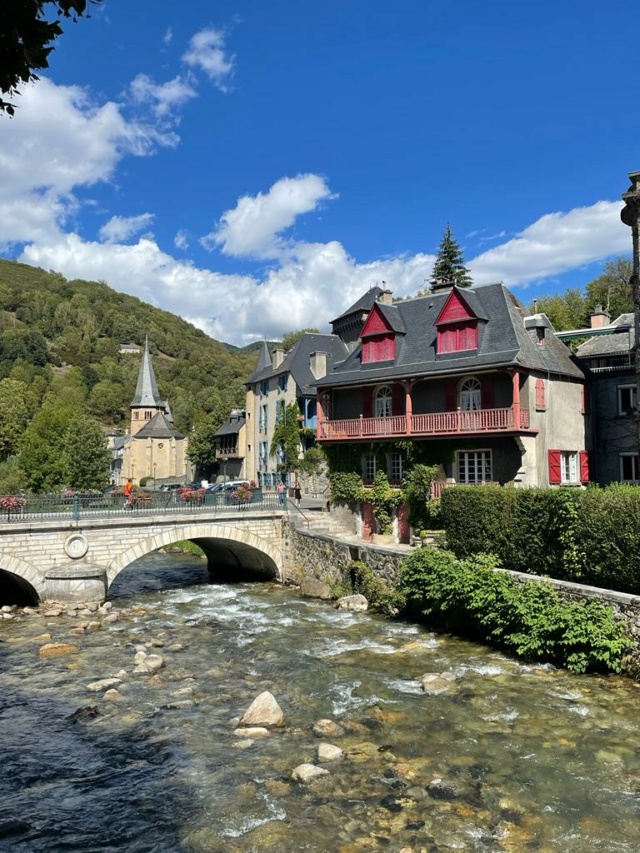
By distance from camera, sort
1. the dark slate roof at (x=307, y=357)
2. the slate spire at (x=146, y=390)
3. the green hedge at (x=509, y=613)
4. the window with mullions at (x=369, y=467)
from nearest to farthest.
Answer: the green hedge at (x=509, y=613)
the window with mullions at (x=369, y=467)
the dark slate roof at (x=307, y=357)
the slate spire at (x=146, y=390)

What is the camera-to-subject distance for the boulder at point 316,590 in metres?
22.9

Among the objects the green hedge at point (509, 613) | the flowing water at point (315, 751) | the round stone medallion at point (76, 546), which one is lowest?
the flowing water at point (315, 751)

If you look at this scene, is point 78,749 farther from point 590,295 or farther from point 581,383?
point 590,295

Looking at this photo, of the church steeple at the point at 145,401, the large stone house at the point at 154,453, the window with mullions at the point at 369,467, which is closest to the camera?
the window with mullions at the point at 369,467

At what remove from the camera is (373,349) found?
27859 millimetres

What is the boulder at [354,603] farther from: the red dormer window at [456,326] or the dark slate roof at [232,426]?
the dark slate roof at [232,426]

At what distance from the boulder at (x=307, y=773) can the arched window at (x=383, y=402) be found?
59.2ft

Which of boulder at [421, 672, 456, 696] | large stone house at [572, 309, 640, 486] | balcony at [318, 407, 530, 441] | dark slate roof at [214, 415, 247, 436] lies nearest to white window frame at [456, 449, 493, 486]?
balcony at [318, 407, 530, 441]

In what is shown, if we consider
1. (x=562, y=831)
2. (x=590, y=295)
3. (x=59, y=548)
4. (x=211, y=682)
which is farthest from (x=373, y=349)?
(x=590, y=295)

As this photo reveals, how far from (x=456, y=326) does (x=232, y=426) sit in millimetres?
38078

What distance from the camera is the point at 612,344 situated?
86.9 ft

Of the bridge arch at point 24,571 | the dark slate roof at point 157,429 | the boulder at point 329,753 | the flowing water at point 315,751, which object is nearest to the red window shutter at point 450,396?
the flowing water at point 315,751

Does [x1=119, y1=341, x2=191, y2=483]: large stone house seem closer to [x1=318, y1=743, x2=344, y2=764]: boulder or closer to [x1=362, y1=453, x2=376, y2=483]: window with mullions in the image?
[x1=362, y1=453, x2=376, y2=483]: window with mullions

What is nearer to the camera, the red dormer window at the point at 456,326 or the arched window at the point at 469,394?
the arched window at the point at 469,394
